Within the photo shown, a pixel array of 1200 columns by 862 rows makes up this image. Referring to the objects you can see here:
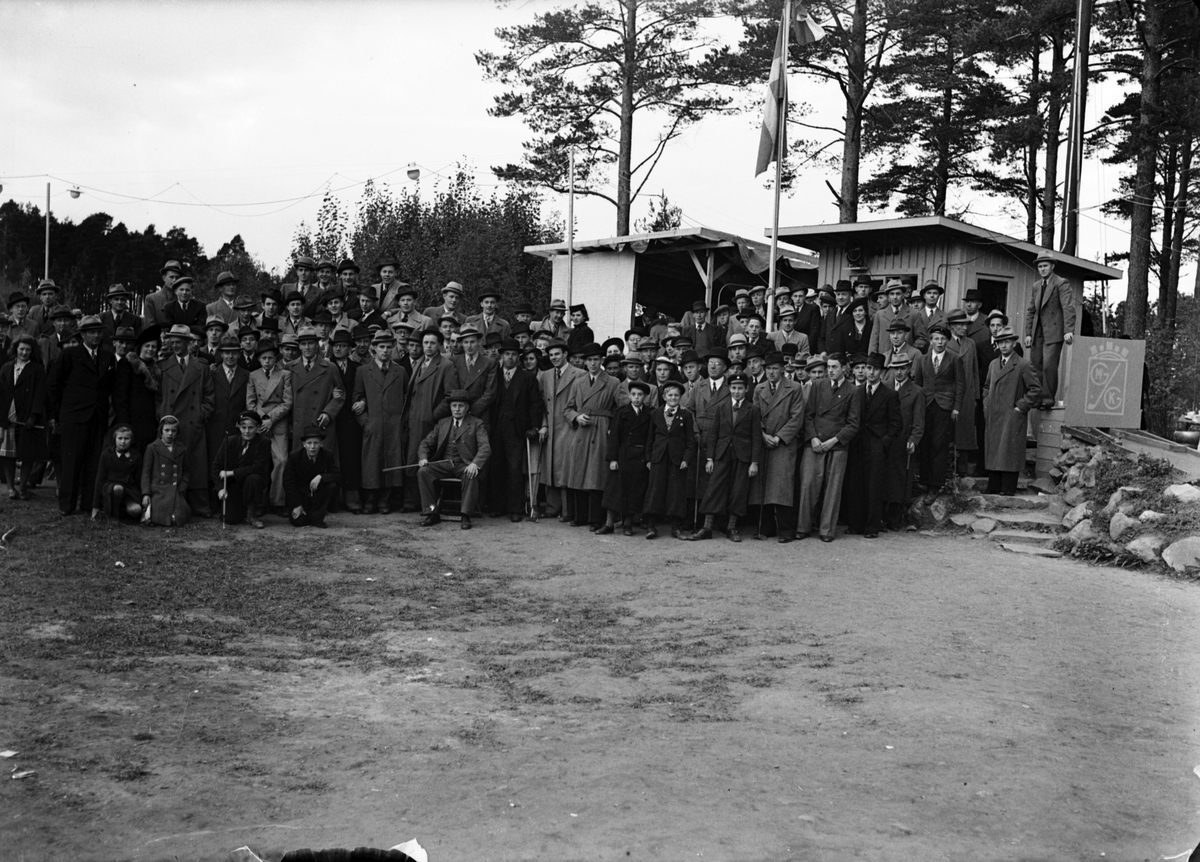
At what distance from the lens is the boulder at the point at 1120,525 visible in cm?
1055

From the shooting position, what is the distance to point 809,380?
12.3m

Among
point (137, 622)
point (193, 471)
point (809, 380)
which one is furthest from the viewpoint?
point (809, 380)

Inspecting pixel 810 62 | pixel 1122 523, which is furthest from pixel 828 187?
pixel 1122 523

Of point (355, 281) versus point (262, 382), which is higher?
point (355, 281)

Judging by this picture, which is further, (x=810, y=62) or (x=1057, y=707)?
(x=810, y=62)

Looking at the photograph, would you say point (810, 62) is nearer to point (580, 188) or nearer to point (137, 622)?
point (580, 188)

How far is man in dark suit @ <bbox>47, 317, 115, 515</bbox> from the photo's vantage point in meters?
10.9

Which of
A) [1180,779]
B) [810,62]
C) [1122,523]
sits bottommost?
[1180,779]

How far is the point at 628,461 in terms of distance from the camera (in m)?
11.7

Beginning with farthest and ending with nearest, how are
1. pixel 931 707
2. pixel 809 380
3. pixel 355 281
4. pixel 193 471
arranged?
1. pixel 355 281
2. pixel 809 380
3. pixel 193 471
4. pixel 931 707

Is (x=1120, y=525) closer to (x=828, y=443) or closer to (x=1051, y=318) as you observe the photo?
(x=828, y=443)

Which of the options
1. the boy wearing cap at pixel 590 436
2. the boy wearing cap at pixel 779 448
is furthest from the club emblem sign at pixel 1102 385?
the boy wearing cap at pixel 590 436

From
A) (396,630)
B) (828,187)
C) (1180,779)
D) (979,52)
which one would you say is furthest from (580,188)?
(1180,779)

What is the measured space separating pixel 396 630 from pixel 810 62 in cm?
2043
